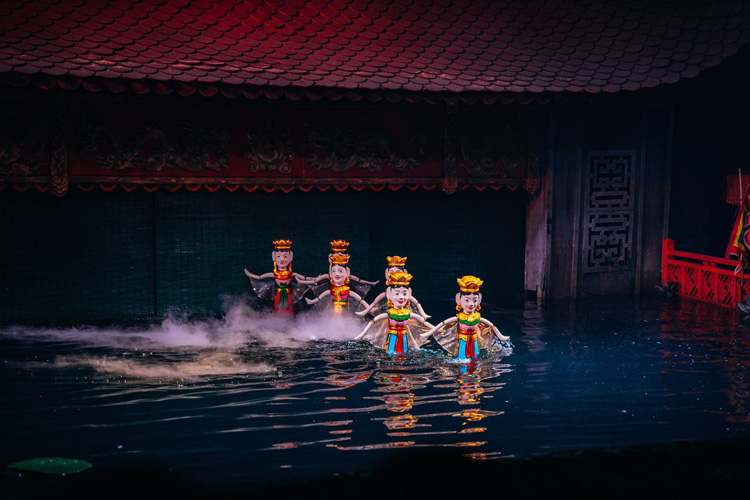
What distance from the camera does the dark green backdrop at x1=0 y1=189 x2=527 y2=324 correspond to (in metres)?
10.9

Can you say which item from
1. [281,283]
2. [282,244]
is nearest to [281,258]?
[282,244]

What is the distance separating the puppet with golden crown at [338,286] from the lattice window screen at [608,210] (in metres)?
3.90

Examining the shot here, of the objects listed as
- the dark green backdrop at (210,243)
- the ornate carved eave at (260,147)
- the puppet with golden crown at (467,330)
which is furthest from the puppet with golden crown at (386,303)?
the dark green backdrop at (210,243)

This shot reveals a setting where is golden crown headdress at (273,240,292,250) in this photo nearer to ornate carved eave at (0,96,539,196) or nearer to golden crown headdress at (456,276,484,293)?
ornate carved eave at (0,96,539,196)

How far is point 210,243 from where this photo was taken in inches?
458

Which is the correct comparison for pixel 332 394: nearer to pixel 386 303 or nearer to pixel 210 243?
pixel 386 303

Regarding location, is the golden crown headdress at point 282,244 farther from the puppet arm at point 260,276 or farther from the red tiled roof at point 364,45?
the red tiled roof at point 364,45

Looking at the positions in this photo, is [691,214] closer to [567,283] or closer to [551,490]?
[567,283]

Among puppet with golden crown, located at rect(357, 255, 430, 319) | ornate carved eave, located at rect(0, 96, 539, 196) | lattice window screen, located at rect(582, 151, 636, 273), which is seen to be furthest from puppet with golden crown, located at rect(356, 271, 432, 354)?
lattice window screen, located at rect(582, 151, 636, 273)

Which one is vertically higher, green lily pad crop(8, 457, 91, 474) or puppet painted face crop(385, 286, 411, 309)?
puppet painted face crop(385, 286, 411, 309)

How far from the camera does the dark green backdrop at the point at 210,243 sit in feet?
35.9

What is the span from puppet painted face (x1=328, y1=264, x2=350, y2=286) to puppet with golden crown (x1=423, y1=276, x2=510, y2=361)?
5.98 feet

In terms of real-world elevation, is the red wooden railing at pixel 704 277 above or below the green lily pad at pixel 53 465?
above

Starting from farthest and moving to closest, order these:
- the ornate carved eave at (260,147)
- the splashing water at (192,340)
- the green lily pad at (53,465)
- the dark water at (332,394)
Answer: the ornate carved eave at (260,147), the splashing water at (192,340), the dark water at (332,394), the green lily pad at (53,465)
